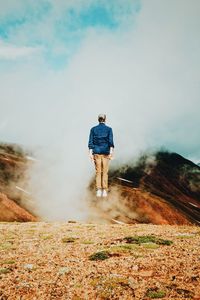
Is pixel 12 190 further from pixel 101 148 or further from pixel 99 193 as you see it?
pixel 101 148

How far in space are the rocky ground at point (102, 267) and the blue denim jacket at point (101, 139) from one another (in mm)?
4202

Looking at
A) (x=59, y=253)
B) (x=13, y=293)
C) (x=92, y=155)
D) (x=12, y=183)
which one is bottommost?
(x=13, y=293)

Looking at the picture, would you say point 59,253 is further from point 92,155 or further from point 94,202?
point 94,202

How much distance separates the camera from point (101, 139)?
1823 cm

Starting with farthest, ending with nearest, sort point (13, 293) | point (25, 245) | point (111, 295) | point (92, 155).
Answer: point (92, 155) < point (25, 245) < point (13, 293) < point (111, 295)

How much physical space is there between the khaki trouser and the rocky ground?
8.79ft

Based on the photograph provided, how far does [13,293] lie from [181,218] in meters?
170

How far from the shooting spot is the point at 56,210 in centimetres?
14875

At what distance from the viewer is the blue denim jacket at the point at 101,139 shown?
18.0 metres

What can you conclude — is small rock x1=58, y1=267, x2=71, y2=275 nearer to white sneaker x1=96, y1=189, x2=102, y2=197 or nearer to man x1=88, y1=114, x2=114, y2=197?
white sneaker x1=96, y1=189, x2=102, y2=197

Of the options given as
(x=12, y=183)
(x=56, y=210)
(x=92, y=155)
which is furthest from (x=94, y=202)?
(x=92, y=155)

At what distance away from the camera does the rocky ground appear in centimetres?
998

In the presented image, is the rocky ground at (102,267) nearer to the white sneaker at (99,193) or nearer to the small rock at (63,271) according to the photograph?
the small rock at (63,271)

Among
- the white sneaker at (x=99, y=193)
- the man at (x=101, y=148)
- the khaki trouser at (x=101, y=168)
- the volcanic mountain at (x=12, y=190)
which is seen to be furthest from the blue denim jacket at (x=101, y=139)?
the volcanic mountain at (x=12, y=190)
